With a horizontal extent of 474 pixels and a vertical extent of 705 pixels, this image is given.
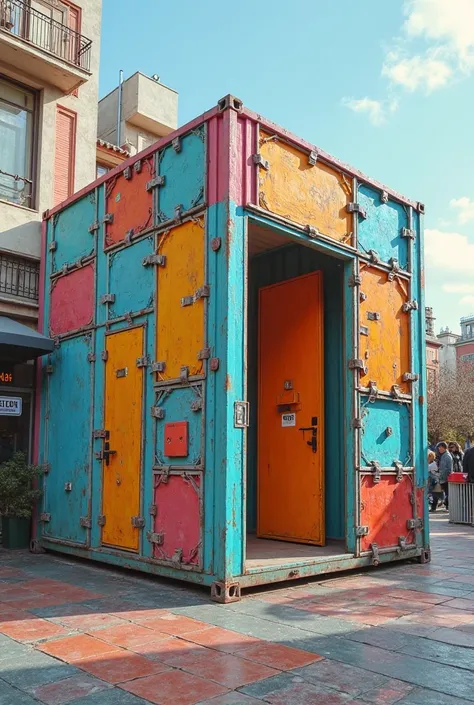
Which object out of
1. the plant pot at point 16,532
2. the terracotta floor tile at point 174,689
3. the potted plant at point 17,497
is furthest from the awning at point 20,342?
the terracotta floor tile at point 174,689

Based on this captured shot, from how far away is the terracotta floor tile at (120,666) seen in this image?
413 cm

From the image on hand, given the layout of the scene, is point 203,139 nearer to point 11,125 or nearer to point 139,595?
point 139,595

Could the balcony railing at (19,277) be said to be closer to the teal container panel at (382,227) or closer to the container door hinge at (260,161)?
the container door hinge at (260,161)

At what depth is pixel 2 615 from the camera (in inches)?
223

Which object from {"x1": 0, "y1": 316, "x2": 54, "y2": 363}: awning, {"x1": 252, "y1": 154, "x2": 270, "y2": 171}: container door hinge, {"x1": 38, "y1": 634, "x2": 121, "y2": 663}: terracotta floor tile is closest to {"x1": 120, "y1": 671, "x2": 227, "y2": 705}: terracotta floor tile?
{"x1": 38, "y1": 634, "x2": 121, "y2": 663}: terracotta floor tile

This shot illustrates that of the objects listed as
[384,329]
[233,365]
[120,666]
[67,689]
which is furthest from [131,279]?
[67,689]

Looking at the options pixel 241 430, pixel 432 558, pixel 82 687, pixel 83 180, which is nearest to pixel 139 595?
pixel 241 430

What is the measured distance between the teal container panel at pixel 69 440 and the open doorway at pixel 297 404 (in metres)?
2.34

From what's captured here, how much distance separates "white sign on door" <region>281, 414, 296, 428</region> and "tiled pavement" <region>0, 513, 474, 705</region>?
2.31m

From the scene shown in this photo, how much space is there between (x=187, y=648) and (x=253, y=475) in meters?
5.17

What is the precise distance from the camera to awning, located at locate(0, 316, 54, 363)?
9.13m

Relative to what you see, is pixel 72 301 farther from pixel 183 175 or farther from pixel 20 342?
pixel 183 175

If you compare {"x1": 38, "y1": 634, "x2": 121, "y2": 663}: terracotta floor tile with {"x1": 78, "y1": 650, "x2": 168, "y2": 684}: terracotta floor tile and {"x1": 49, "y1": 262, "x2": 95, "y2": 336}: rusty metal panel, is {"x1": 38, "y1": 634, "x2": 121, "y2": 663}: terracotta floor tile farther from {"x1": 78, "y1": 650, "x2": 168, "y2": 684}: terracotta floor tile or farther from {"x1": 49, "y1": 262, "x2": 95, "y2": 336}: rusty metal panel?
{"x1": 49, "y1": 262, "x2": 95, "y2": 336}: rusty metal panel

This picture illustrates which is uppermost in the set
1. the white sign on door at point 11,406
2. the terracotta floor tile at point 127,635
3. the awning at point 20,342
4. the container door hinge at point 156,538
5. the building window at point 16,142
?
the building window at point 16,142
